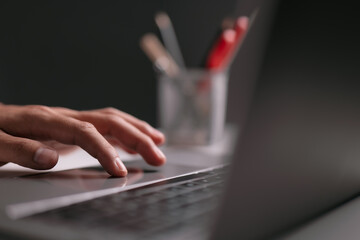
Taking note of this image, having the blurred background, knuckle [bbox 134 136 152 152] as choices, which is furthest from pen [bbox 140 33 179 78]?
knuckle [bbox 134 136 152 152]

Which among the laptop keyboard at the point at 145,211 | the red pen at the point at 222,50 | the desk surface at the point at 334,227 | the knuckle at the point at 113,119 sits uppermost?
the red pen at the point at 222,50

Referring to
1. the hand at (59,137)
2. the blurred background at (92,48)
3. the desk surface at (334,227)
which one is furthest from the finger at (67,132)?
the blurred background at (92,48)

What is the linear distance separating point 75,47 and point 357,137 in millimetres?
1193

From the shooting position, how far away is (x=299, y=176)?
0.33m

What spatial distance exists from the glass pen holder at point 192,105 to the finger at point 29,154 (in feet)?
1.62

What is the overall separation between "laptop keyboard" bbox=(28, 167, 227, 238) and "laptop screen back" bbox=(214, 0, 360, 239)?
0.13 feet

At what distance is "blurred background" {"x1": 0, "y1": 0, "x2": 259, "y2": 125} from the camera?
143 cm

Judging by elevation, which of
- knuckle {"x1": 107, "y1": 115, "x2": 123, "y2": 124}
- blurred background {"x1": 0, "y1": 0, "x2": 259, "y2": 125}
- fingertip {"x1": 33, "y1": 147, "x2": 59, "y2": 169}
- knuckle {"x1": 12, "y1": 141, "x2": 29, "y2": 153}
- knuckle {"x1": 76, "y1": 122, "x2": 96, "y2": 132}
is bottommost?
fingertip {"x1": 33, "y1": 147, "x2": 59, "y2": 169}

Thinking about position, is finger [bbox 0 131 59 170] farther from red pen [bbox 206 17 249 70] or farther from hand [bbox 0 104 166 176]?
red pen [bbox 206 17 249 70]

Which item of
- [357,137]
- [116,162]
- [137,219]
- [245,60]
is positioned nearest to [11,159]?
[116,162]

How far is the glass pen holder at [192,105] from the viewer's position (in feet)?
3.32

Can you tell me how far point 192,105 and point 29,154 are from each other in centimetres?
53

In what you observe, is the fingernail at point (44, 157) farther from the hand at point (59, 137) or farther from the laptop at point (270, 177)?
the laptop at point (270, 177)

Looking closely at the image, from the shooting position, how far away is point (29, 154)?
0.54 metres
